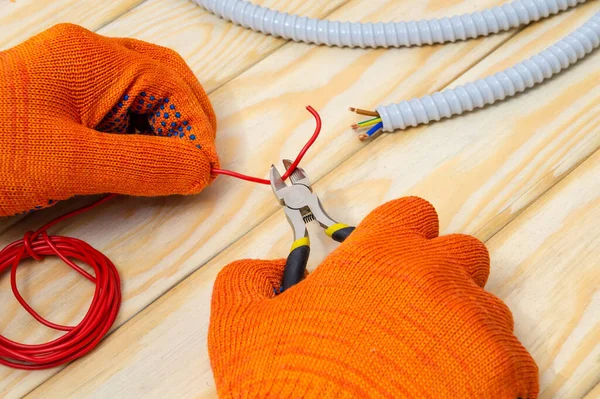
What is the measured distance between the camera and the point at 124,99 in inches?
29.9

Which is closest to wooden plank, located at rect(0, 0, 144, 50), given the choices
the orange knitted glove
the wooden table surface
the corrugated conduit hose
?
the wooden table surface

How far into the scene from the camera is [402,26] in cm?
93

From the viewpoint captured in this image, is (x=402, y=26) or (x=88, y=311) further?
(x=402, y=26)

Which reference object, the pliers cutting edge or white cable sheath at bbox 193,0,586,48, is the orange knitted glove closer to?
the pliers cutting edge

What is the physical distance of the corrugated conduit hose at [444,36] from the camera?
86 centimetres

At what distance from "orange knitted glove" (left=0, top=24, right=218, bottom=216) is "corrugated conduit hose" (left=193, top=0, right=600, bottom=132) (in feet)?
0.70

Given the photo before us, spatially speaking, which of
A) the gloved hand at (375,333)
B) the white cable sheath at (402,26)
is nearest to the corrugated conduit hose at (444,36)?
the white cable sheath at (402,26)

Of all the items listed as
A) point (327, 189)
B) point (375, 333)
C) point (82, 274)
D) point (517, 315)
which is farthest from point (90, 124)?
point (517, 315)

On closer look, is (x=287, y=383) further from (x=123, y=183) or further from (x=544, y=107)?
(x=544, y=107)

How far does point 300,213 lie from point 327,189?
101 millimetres

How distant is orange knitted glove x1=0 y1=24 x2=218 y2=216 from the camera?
70 centimetres

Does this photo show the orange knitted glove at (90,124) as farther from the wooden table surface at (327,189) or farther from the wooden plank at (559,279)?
the wooden plank at (559,279)

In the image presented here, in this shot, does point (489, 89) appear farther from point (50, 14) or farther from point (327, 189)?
point (50, 14)

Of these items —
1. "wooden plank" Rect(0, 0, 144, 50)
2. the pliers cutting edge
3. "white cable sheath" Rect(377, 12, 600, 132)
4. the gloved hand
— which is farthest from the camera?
"wooden plank" Rect(0, 0, 144, 50)
